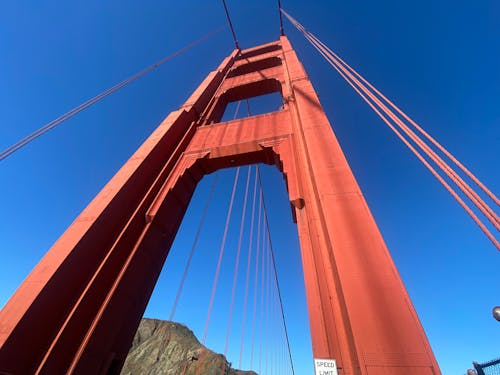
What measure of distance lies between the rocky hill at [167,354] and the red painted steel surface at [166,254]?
8067cm

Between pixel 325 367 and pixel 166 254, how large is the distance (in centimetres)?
367

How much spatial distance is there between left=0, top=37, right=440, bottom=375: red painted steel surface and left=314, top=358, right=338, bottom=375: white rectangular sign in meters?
0.15

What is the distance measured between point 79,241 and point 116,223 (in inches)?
29.1

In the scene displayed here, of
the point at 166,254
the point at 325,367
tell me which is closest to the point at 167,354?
the point at 166,254

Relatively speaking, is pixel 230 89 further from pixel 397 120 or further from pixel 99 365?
pixel 99 365

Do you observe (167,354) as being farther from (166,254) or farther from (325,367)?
(325,367)

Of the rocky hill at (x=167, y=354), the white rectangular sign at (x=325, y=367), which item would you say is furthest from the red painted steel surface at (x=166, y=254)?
the rocky hill at (x=167, y=354)

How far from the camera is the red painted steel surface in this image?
2.04 metres

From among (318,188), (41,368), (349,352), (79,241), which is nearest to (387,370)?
(349,352)

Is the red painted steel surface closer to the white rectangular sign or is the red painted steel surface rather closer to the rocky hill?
the white rectangular sign

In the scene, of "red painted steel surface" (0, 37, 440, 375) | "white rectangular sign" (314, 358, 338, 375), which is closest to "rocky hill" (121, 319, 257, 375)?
"red painted steel surface" (0, 37, 440, 375)

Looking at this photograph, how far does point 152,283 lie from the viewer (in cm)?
432

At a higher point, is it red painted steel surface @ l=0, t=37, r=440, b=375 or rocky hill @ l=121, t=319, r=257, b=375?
rocky hill @ l=121, t=319, r=257, b=375

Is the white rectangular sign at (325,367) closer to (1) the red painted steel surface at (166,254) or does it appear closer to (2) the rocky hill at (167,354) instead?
(1) the red painted steel surface at (166,254)
